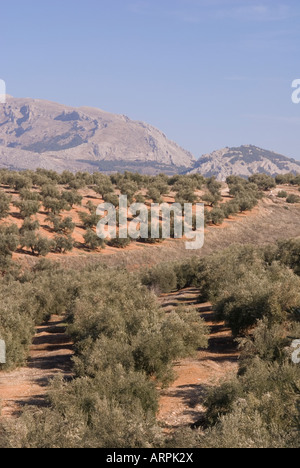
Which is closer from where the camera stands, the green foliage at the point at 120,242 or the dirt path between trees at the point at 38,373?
the dirt path between trees at the point at 38,373

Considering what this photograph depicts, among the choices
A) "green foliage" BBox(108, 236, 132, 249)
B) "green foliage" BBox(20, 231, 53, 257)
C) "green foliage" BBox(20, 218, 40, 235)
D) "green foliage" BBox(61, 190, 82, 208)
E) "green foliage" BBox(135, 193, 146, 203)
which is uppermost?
"green foliage" BBox(61, 190, 82, 208)

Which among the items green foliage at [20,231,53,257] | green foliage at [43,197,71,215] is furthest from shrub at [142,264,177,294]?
green foliage at [43,197,71,215]

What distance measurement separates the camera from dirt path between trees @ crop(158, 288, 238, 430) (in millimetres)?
13842

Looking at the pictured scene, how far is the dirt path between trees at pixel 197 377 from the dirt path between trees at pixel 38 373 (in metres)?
3.57

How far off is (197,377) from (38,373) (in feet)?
20.5

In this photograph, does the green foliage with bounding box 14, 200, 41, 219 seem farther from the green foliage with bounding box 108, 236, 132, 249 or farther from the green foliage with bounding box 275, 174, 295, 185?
the green foliage with bounding box 275, 174, 295, 185

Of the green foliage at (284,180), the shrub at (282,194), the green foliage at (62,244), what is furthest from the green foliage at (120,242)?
the green foliage at (284,180)

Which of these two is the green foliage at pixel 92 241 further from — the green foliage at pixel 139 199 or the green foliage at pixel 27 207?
the green foliage at pixel 139 199

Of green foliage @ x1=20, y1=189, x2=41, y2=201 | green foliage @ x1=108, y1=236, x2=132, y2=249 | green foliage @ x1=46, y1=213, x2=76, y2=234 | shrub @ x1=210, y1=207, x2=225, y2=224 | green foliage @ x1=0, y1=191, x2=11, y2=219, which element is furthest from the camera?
shrub @ x1=210, y1=207, x2=225, y2=224

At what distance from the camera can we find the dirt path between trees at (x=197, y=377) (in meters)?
13.8

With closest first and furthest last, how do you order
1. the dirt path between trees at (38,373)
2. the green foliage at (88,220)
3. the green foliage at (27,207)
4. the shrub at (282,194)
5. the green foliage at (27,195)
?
the dirt path between trees at (38,373), the green foliage at (27,207), the green foliage at (88,220), the green foliage at (27,195), the shrub at (282,194)

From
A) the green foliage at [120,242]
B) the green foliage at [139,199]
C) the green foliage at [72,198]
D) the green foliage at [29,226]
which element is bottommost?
the green foliage at [120,242]

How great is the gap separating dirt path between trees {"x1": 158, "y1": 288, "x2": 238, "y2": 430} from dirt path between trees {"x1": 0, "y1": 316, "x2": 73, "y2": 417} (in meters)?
3.57

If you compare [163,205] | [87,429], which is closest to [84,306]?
[87,429]
